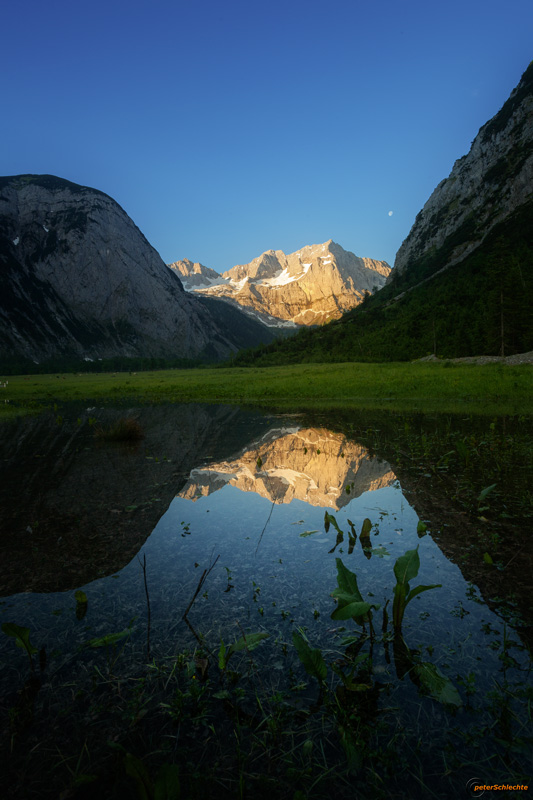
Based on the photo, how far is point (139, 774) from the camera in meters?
2.52

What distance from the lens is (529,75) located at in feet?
474

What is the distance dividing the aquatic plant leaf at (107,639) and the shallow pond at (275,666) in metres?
0.02

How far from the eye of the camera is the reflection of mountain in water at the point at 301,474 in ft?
31.8

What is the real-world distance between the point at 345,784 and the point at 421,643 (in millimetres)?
1741

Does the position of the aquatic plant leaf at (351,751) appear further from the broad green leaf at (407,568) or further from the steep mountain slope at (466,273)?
the steep mountain slope at (466,273)

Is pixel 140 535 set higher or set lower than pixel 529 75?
lower

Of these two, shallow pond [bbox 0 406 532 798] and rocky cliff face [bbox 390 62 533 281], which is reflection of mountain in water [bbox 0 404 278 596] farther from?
rocky cliff face [bbox 390 62 533 281]

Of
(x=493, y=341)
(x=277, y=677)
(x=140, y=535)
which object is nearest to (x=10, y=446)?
(x=140, y=535)

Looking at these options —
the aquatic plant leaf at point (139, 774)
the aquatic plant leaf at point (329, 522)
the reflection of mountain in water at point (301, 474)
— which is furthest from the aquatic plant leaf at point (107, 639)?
the reflection of mountain in water at point (301, 474)

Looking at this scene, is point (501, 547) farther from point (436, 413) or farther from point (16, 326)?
point (16, 326)

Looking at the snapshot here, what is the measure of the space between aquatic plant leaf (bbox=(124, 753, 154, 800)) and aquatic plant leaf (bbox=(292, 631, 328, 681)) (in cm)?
141

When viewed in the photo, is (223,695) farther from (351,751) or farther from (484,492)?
(484,492)

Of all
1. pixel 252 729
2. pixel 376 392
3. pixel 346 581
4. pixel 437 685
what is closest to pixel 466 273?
pixel 376 392

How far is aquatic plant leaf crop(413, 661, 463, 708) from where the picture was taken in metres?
3.38
